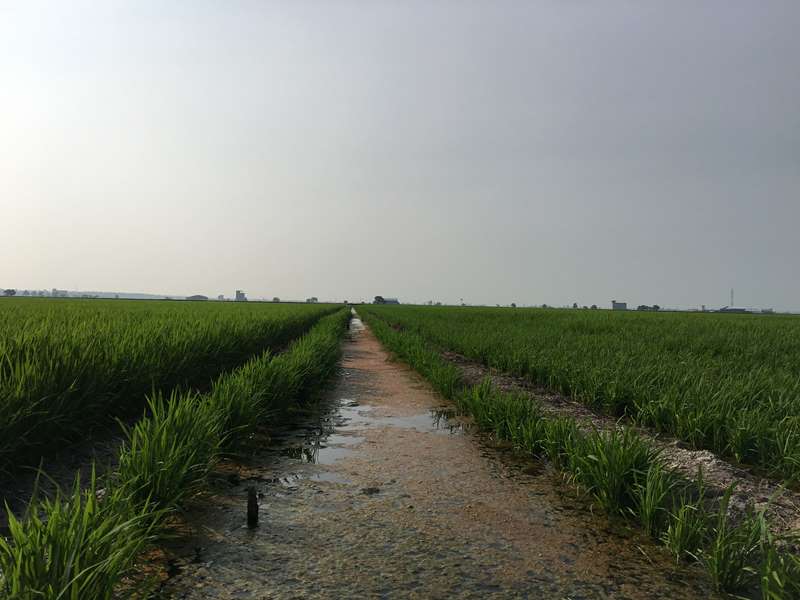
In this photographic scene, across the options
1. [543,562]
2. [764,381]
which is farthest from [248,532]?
[764,381]

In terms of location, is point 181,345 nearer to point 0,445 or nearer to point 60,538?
point 0,445

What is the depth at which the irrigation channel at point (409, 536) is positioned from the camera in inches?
83.5

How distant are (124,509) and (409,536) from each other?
5.07 ft

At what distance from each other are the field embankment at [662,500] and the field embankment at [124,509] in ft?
8.80

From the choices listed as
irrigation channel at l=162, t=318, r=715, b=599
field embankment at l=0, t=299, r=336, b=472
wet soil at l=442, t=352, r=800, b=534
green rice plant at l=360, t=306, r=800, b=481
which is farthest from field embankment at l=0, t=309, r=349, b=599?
green rice plant at l=360, t=306, r=800, b=481

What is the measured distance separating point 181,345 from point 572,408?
596cm

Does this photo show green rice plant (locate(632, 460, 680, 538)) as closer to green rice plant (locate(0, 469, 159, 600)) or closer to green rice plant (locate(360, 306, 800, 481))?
green rice plant (locate(360, 306, 800, 481))

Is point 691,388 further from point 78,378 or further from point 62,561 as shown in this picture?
point 78,378

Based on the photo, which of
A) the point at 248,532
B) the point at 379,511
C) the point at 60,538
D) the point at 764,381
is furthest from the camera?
the point at 764,381

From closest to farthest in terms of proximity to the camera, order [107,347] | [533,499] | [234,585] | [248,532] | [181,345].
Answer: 1. [234,585]
2. [248,532]
3. [533,499]
4. [107,347]
5. [181,345]

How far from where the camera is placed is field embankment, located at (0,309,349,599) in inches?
63.2

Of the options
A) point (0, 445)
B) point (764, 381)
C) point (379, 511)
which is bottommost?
point (379, 511)

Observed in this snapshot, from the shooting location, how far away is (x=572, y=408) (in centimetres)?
621

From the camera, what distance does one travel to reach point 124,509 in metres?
2.07
